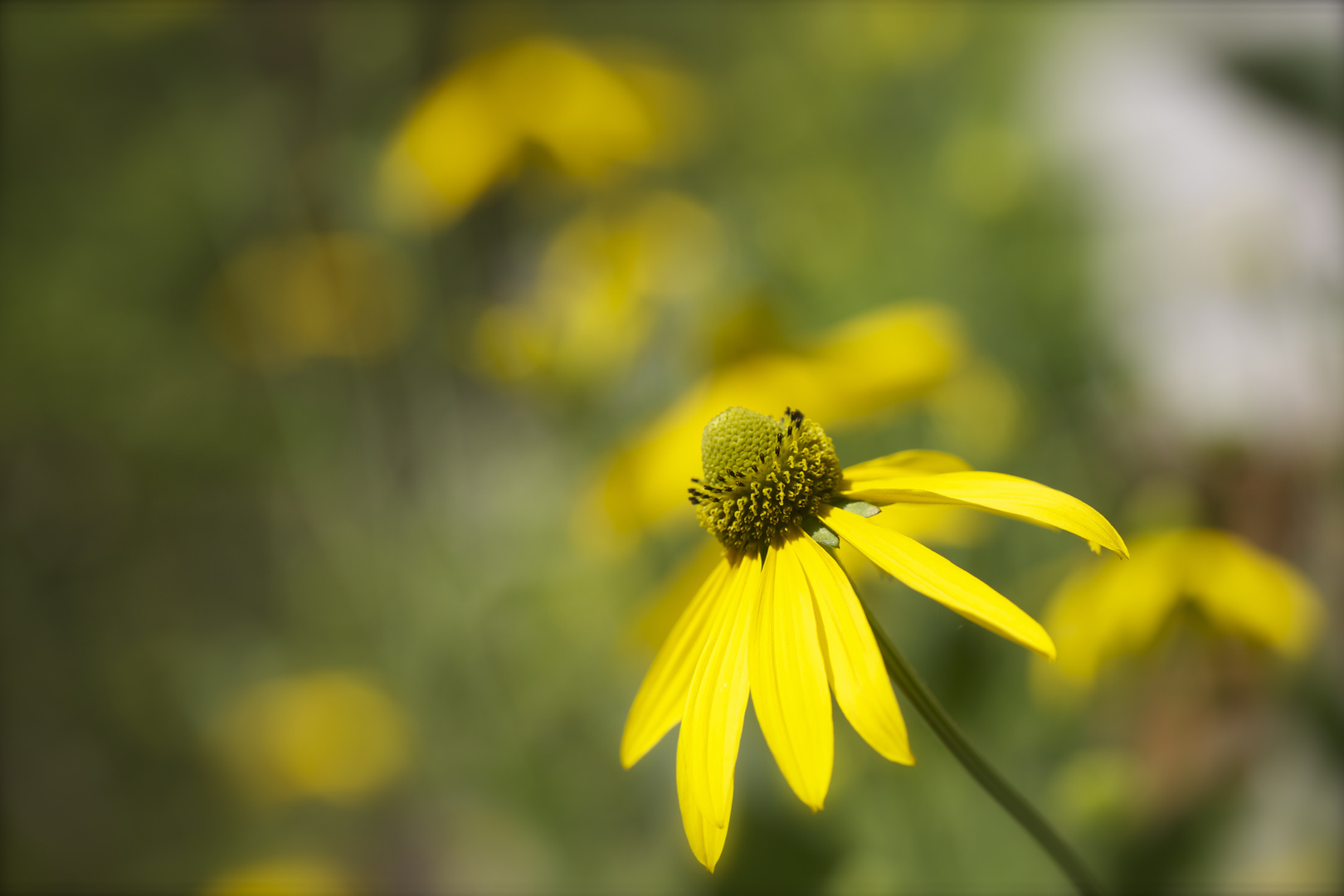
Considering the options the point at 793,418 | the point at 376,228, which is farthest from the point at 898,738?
the point at 376,228

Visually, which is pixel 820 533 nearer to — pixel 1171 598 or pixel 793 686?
pixel 793 686

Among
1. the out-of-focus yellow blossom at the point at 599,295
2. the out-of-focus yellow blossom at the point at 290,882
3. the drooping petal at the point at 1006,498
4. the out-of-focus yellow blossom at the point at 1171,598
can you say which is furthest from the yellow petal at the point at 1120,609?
the out-of-focus yellow blossom at the point at 290,882

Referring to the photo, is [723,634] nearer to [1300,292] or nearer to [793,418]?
[793,418]

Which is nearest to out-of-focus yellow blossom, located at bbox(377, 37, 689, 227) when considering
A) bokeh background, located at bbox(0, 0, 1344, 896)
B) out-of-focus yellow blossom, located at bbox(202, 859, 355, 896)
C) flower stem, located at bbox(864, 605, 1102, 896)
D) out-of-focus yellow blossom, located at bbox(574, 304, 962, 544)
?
bokeh background, located at bbox(0, 0, 1344, 896)

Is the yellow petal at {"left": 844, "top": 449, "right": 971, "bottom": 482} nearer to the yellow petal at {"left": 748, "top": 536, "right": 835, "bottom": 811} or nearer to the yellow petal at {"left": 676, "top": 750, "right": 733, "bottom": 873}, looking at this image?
the yellow petal at {"left": 748, "top": 536, "right": 835, "bottom": 811}

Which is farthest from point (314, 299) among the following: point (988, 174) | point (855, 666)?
point (855, 666)

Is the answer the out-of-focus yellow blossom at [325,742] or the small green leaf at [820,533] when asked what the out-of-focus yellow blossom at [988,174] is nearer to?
the small green leaf at [820,533]
